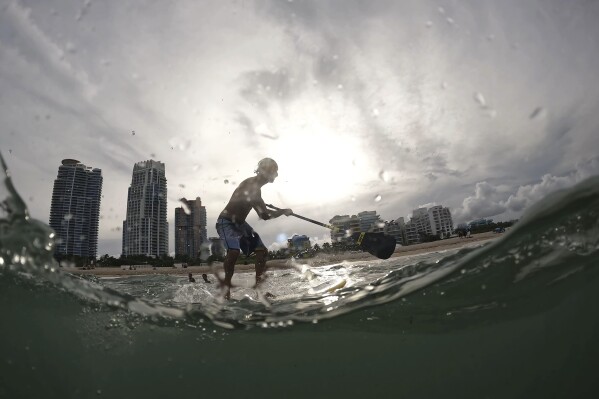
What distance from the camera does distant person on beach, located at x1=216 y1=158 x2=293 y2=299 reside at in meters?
6.19

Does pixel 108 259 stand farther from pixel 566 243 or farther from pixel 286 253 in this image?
pixel 566 243

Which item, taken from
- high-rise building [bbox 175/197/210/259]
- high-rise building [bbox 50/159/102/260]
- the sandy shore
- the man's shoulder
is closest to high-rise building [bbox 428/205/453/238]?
the sandy shore

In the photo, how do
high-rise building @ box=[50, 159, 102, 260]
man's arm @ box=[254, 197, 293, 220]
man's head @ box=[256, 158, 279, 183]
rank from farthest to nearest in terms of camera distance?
1. man's arm @ box=[254, 197, 293, 220]
2. man's head @ box=[256, 158, 279, 183]
3. high-rise building @ box=[50, 159, 102, 260]

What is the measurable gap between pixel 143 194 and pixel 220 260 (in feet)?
7.19

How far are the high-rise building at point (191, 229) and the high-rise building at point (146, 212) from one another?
0.28 metres

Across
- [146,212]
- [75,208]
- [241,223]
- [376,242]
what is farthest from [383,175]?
[75,208]

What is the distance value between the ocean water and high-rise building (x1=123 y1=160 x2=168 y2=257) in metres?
0.99

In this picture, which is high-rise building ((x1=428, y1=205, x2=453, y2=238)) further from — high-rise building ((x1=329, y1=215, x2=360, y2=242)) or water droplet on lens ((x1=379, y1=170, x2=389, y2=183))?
water droplet on lens ((x1=379, y1=170, x2=389, y2=183))

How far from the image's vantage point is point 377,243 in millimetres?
6840

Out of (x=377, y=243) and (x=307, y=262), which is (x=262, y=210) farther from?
(x=307, y=262)

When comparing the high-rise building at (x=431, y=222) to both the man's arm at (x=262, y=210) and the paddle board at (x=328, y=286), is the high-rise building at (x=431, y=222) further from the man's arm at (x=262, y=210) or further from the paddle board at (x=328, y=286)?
the man's arm at (x=262, y=210)

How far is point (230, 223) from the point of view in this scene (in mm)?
6391

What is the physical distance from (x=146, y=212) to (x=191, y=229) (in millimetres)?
908

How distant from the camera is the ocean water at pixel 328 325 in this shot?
5715mm
